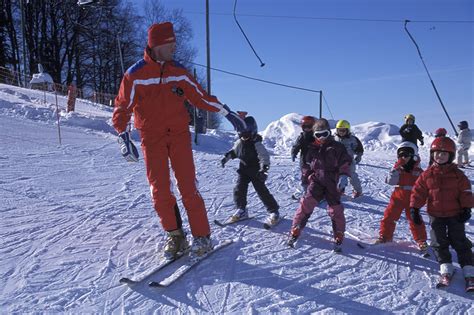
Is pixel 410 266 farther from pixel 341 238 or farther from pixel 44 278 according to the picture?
pixel 44 278

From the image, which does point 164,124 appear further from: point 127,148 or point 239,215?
point 239,215

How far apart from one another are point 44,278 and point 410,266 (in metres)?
3.44

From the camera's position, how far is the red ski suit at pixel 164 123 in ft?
13.0

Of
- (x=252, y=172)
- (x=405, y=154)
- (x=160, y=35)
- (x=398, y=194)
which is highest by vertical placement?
(x=160, y=35)

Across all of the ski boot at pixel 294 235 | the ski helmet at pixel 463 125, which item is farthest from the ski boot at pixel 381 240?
the ski helmet at pixel 463 125

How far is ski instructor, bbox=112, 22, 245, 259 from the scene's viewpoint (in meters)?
3.97

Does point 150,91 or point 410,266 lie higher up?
point 150,91

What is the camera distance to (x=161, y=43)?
13.0 ft

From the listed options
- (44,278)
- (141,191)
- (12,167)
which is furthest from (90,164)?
(44,278)

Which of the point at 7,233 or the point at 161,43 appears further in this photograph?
the point at 7,233

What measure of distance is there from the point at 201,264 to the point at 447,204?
2.36 metres

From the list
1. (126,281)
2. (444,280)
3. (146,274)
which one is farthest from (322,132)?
(126,281)

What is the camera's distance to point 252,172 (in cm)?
585

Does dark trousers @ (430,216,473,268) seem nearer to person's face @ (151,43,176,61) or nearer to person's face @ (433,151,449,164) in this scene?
person's face @ (433,151,449,164)
